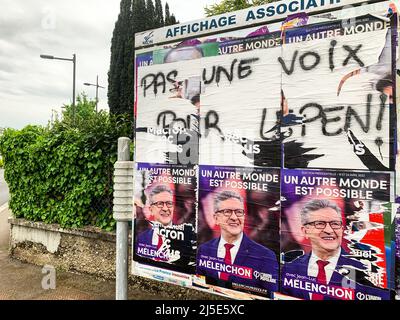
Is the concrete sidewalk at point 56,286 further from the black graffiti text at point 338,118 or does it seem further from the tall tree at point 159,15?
the tall tree at point 159,15

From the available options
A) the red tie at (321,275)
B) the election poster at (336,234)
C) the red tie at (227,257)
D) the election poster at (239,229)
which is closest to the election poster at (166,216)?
the election poster at (239,229)

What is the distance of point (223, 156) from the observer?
3.42 m

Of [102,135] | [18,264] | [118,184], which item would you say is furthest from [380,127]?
[18,264]

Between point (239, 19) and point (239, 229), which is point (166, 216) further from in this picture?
point (239, 19)

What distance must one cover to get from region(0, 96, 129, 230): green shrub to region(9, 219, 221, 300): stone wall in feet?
0.58

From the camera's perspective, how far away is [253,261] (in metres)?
3.28

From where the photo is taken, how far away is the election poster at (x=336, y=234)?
2.72m

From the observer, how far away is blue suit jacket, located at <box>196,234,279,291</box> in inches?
125

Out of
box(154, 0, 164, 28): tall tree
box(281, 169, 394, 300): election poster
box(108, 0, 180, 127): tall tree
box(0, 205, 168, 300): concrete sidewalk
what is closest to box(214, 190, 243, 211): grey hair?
box(281, 169, 394, 300): election poster

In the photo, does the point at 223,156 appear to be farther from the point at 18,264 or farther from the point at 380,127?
the point at 18,264

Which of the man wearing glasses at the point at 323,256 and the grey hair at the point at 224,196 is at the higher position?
the grey hair at the point at 224,196

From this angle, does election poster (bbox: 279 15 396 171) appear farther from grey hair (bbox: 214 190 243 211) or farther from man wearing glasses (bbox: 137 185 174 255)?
man wearing glasses (bbox: 137 185 174 255)

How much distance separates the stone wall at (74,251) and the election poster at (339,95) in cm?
268

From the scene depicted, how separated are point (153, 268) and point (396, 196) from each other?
2546 millimetres
